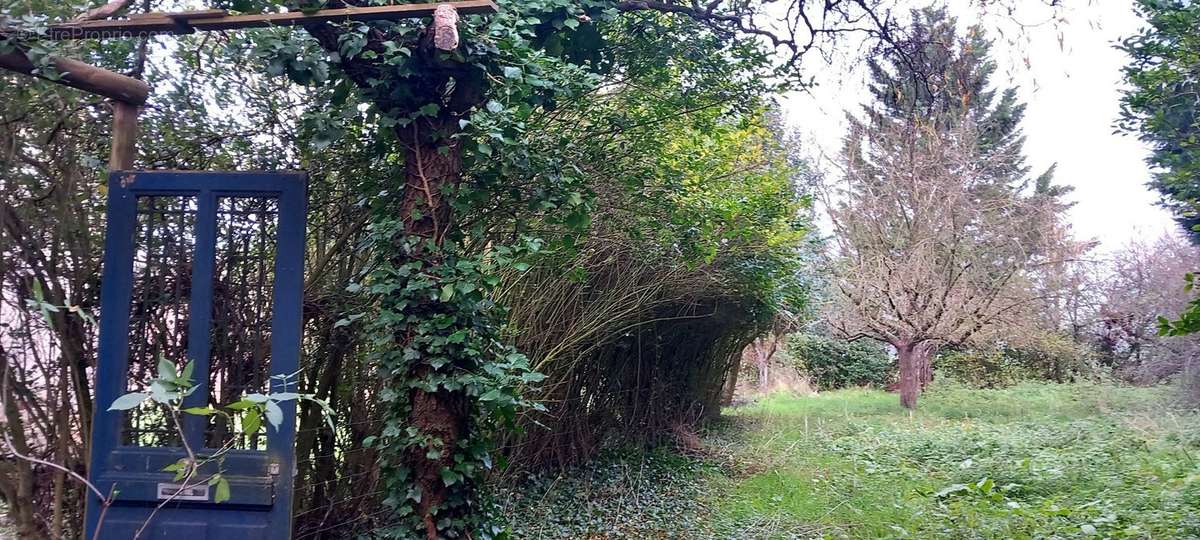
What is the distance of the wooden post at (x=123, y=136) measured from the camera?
322 centimetres

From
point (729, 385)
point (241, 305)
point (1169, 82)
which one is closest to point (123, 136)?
point (241, 305)

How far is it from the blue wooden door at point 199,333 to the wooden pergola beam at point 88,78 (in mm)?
308

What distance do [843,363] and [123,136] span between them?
19880mm

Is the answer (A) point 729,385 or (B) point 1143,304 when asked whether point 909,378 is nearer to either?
(A) point 729,385

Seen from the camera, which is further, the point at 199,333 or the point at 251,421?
the point at 199,333

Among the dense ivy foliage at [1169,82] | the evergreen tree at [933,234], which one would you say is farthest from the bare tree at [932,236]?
the dense ivy foliage at [1169,82]

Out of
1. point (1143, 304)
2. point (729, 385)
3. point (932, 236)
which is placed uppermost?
point (932, 236)

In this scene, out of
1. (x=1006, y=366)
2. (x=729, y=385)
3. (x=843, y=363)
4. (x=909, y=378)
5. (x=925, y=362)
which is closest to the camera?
(x=729, y=385)

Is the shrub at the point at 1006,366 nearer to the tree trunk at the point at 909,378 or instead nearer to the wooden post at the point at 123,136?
the tree trunk at the point at 909,378

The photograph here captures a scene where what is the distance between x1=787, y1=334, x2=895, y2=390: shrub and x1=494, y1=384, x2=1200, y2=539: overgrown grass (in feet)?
29.2

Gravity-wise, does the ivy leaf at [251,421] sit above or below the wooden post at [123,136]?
below

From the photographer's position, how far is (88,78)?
10.1ft

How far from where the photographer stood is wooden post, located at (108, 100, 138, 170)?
10.6 feet

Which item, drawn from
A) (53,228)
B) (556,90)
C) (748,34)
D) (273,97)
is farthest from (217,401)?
(748,34)
